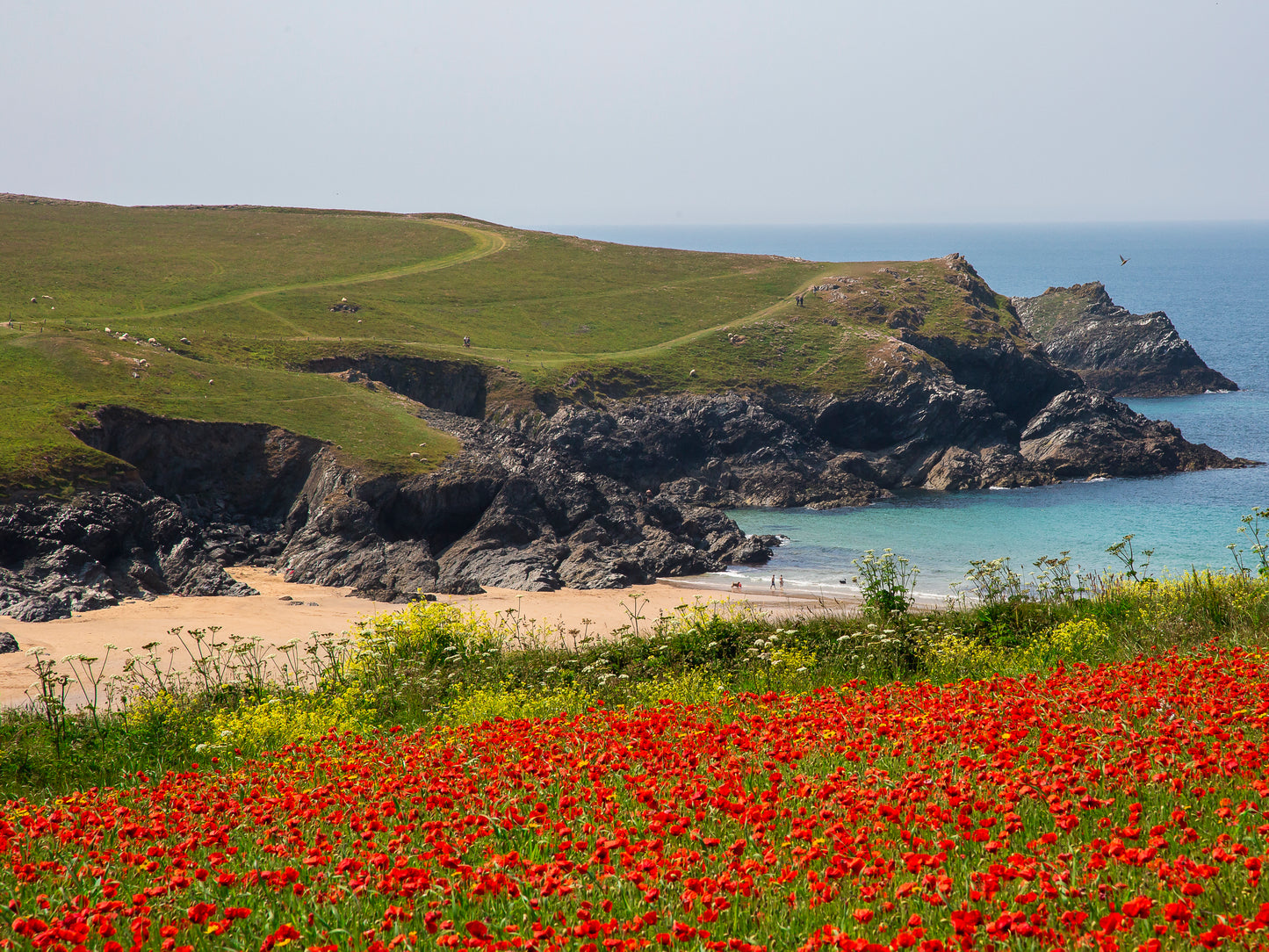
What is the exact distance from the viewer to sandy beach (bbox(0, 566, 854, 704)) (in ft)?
88.0

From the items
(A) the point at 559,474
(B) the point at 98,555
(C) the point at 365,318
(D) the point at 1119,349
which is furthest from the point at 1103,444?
(B) the point at 98,555

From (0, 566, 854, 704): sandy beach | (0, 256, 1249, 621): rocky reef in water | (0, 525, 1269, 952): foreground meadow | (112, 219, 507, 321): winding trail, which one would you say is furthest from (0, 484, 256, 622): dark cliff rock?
(112, 219, 507, 321): winding trail

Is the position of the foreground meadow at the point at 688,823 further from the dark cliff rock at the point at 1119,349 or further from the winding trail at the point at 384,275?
the dark cliff rock at the point at 1119,349

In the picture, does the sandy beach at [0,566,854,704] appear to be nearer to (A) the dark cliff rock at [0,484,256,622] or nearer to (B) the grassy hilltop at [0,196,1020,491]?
(A) the dark cliff rock at [0,484,256,622]

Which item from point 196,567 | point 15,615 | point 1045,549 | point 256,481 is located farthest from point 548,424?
point 15,615

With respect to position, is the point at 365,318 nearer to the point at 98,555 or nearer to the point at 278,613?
the point at 98,555

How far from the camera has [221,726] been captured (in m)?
11.6

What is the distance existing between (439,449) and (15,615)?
2256 centimetres

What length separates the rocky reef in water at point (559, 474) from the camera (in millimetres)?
39594

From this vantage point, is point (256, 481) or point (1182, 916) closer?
point (1182, 916)

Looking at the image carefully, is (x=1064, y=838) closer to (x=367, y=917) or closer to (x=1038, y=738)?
(x=1038, y=738)

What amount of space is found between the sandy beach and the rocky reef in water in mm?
1426

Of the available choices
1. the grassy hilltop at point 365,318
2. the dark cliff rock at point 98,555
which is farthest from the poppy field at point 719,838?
the grassy hilltop at point 365,318

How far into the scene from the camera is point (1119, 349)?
102750mm
